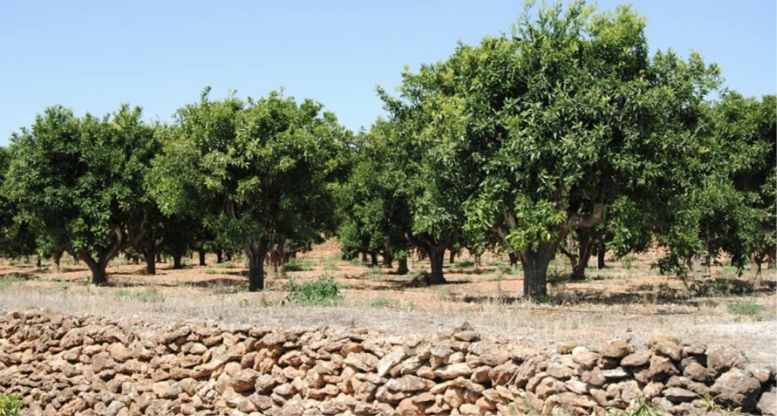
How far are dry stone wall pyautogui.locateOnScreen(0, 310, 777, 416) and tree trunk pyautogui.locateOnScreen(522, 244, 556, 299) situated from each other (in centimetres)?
872

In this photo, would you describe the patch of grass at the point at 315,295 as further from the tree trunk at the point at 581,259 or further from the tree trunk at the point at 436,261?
the tree trunk at the point at 581,259

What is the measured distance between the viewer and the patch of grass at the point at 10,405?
1217 cm

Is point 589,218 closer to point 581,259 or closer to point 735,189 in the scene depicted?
point 735,189

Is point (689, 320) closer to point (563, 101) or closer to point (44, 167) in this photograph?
point (563, 101)

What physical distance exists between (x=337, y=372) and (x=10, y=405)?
6.97 metres

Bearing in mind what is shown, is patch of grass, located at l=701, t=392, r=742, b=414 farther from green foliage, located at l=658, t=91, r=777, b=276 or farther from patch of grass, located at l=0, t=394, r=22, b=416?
green foliage, located at l=658, t=91, r=777, b=276

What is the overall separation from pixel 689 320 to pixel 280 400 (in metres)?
6.68

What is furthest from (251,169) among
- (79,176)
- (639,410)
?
(639,410)

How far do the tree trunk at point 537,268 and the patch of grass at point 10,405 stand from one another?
11.2 meters

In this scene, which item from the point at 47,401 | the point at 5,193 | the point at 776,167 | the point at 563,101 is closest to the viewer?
the point at 47,401

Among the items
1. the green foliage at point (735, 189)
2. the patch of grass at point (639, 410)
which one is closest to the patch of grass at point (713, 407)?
the patch of grass at point (639, 410)

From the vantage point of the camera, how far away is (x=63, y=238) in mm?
26859

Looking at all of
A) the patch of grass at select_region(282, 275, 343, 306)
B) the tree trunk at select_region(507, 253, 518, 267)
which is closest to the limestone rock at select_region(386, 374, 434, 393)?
the patch of grass at select_region(282, 275, 343, 306)

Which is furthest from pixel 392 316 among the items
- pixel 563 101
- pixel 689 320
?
pixel 563 101
